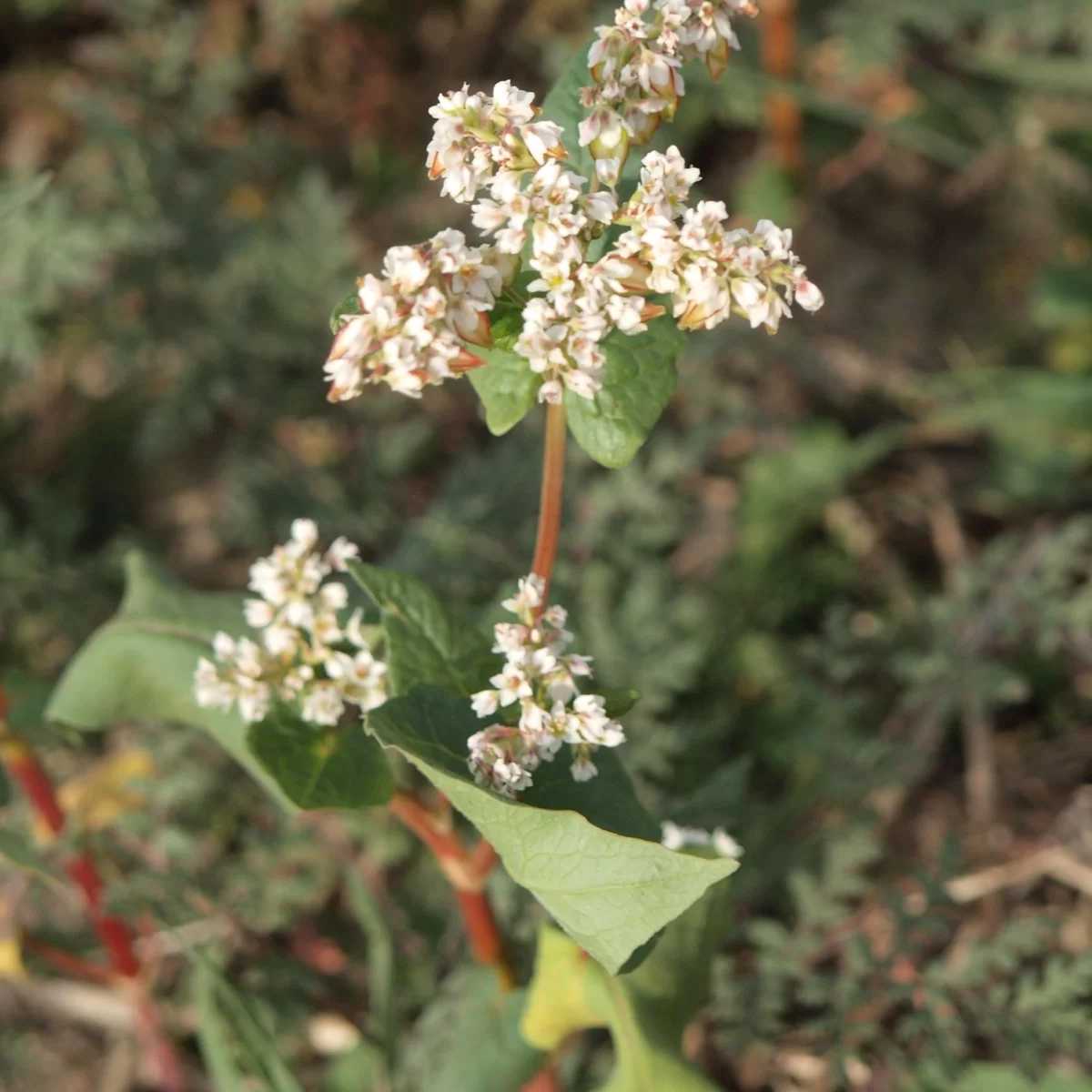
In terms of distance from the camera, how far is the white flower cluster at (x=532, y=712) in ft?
4.35

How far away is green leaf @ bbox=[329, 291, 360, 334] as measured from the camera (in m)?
1.25

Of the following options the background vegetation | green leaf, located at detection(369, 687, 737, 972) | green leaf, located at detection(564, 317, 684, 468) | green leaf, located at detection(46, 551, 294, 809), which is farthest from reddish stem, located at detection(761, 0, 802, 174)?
green leaf, located at detection(369, 687, 737, 972)


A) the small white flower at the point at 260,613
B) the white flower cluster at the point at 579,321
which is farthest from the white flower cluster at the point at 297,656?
the white flower cluster at the point at 579,321

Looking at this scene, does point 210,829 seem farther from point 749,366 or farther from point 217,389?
point 749,366

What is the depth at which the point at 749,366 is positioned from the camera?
11.1 feet

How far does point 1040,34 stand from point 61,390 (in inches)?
115

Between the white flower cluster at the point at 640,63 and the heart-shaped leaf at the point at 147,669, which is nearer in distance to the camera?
the white flower cluster at the point at 640,63

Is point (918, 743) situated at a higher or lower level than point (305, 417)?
lower

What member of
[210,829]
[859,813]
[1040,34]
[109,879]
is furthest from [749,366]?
[109,879]

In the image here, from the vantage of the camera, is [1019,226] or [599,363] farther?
[1019,226]

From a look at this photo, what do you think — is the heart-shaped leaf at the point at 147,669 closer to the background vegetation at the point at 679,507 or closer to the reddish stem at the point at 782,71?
the background vegetation at the point at 679,507

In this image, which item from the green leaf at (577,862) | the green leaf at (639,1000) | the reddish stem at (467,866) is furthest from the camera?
the reddish stem at (467,866)

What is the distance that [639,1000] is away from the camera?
1.67 metres

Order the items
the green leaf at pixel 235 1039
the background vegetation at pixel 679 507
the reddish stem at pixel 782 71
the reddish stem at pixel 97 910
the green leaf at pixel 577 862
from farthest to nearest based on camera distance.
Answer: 1. the reddish stem at pixel 782 71
2. the background vegetation at pixel 679 507
3. the reddish stem at pixel 97 910
4. the green leaf at pixel 235 1039
5. the green leaf at pixel 577 862
